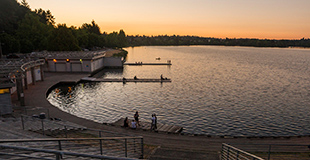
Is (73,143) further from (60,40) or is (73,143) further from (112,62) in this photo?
(60,40)

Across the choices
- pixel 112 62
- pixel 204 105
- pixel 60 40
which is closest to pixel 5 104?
pixel 204 105

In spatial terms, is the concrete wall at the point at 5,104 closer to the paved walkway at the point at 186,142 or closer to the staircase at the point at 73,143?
the paved walkway at the point at 186,142

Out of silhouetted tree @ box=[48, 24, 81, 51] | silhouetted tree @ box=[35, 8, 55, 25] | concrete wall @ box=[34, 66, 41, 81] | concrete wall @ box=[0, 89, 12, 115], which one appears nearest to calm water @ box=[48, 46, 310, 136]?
concrete wall @ box=[0, 89, 12, 115]

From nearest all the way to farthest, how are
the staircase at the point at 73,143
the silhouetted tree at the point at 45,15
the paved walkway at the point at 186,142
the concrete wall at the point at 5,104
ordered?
1. the staircase at the point at 73,143
2. the paved walkway at the point at 186,142
3. the concrete wall at the point at 5,104
4. the silhouetted tree at the point at 45,15

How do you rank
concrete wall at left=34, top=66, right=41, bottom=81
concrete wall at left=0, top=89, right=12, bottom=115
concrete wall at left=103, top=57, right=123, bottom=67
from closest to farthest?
concrete wall at left=0, top=89, right=12, bottom=115, concrete wall at left=34, top=66, right=41, bottom=81, concrete wall at left=103, top=57, right=123, bottom=67

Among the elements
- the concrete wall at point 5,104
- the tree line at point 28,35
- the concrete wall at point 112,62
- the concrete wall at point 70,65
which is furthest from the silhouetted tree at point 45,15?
the concrete wall at point 5,104

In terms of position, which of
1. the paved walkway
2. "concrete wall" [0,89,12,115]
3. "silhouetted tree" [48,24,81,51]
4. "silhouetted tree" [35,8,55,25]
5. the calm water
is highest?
"silhouetted tree" [35,8,55,25]

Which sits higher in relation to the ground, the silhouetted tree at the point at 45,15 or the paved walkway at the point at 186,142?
the silhouetted tree at the point at 45,15

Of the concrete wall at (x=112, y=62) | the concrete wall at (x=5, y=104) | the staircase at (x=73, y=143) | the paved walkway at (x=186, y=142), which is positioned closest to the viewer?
the staircase at (x=73, y=143)

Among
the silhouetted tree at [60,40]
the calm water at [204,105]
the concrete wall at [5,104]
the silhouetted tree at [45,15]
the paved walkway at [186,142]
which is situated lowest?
the calm water at [204,105]

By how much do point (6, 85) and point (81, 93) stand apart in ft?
58.6

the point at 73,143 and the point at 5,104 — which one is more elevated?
the point at 73,143

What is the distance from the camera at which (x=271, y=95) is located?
4131 centimetres

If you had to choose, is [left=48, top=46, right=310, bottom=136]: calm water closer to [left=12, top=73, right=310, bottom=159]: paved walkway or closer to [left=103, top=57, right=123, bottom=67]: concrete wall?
[left=12, top=73, right=310, bottom=159]: paved walkway
